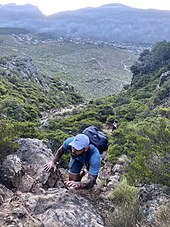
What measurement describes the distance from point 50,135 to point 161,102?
9956 mm

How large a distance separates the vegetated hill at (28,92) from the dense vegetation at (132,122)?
13cm

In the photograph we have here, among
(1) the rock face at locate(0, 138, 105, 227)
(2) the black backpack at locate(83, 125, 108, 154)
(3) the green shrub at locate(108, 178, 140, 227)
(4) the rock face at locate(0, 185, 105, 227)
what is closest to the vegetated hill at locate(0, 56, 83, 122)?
(1) the rock face at locate(0, 138, 105, 227)

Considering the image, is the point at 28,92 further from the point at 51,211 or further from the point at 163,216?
the point at 163,216

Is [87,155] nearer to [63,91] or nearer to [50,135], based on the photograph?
[50,135]

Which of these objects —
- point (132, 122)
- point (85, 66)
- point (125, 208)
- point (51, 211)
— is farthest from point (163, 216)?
point (85, 66)

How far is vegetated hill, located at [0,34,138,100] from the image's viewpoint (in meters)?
65.8

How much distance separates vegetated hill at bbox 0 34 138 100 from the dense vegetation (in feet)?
62.2

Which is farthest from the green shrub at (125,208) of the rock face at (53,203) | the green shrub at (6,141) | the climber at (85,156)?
the green shrub at (6,141)

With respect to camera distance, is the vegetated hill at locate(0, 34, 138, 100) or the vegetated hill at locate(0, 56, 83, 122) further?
the vegetated hill at locate(0, 34, 138, 100)

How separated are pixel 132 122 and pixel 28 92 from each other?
22.6 m

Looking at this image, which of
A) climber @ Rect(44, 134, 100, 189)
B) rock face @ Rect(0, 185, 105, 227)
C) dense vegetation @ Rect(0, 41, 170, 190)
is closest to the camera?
rock face @ Rect(0, 185, 105, 227)

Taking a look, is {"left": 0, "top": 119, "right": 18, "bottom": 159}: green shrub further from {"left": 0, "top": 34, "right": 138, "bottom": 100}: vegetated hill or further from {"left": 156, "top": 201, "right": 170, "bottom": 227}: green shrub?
{"left": 0, "top": 34, "right": 138, "bottom": 100}: vegetated hill

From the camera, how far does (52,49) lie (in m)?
101

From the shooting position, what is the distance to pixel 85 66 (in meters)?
82.1
